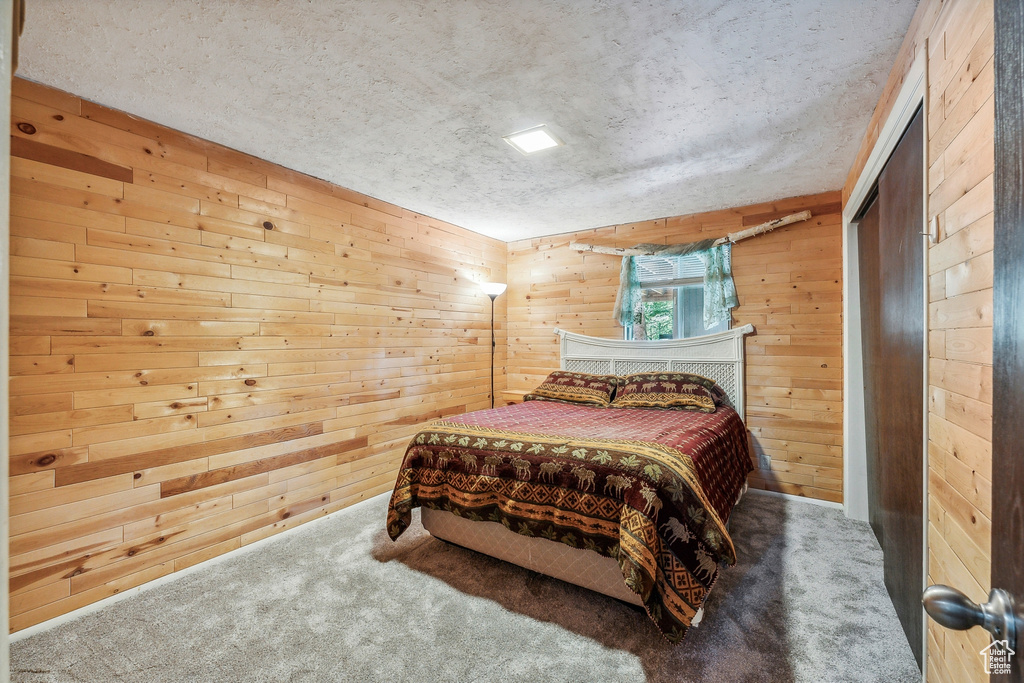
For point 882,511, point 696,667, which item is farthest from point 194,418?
point 882,511

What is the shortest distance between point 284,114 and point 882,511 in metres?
3.81

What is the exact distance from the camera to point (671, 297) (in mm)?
4223

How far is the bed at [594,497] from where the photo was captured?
5.79 feet

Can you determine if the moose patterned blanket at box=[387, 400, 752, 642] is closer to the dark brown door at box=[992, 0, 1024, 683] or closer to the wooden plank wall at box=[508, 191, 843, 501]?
the wooden plank wall at box=[508, 191, 843, 501]

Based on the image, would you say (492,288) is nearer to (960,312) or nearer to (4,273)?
(960,312)

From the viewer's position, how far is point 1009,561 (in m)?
0.47

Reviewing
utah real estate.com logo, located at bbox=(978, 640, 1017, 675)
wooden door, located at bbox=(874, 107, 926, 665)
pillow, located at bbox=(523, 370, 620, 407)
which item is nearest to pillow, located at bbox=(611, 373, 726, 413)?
pillow, located at bbox=(523, 370, 620, 407)

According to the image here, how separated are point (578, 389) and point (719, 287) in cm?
152

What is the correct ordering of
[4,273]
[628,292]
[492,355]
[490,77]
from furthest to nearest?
[492,355] → [628,292] → [490,77] → [4,273]

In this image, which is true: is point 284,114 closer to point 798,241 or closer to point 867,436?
point 798,241

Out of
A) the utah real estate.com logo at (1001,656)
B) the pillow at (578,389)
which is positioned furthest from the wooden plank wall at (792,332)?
the utah real estate.com logo at (1001,656)

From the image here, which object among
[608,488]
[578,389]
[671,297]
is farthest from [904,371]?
[671,297]

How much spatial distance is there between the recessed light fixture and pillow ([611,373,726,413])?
6.86 ft

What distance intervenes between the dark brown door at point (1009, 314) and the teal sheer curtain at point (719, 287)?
3.46 metres
